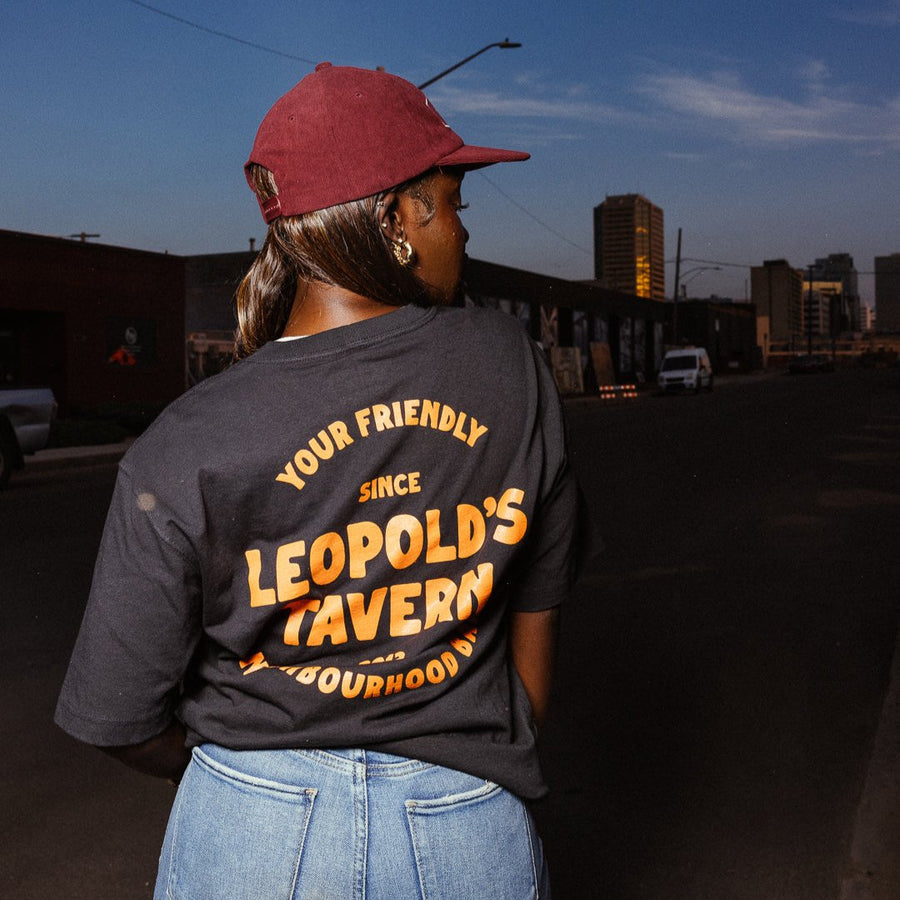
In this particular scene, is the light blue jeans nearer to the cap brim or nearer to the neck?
the neck

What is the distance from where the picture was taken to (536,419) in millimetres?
1365

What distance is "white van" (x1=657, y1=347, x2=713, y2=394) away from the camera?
41.7 m

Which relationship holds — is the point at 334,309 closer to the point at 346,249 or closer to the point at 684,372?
the point at 346,249

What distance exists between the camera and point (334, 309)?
52.3 inches

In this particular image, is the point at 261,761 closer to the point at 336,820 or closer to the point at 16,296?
the point at 336,820


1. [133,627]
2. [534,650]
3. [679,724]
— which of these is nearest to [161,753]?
[133,627]

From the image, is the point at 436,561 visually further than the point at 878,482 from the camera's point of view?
No

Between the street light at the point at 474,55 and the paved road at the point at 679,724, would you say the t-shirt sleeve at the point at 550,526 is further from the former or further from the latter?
the street light at the point at 474,55

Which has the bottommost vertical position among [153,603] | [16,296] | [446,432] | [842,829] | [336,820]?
[842,829]

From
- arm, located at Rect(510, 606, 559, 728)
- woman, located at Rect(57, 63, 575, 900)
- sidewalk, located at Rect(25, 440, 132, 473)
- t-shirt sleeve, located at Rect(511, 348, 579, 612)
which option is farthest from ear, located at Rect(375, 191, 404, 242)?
sidewalk, located at Rect(25, 440, 132, 473)

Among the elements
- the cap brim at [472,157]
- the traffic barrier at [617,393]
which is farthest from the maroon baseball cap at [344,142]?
the traffic barrier at [617,393]

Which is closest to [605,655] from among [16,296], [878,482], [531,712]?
[531,712]

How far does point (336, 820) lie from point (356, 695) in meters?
0.15

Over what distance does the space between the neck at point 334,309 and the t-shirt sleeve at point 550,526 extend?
0.76 ft
